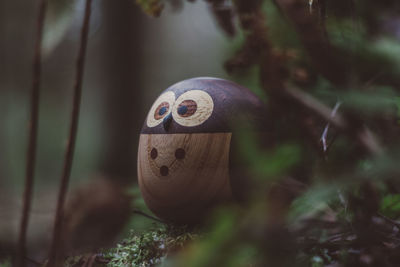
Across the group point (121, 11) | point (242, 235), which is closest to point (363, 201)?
point (242, 235)

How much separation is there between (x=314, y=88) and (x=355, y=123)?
0.99 meters

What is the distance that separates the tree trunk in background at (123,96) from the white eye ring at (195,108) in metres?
1.82

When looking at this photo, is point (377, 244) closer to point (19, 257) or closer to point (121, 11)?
point (19, 257)

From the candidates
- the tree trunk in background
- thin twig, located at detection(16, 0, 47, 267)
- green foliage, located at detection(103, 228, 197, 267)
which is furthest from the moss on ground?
the tree trunk in background

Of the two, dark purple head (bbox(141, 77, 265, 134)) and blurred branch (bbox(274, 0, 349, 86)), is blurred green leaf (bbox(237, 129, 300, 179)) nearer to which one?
blurred branch (bbox(274, 0, 349, 86))

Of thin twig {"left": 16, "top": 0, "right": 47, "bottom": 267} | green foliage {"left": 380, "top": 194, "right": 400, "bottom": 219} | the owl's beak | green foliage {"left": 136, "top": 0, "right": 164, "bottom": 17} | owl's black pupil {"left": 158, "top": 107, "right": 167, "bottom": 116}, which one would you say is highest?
green foliage {"left": 136, "top": 0, "right": 164, "bottom": 17}

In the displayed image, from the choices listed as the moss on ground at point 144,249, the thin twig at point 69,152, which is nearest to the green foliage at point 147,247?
the moss on ground at point 144,249

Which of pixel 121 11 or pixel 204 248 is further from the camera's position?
pixel 121 11

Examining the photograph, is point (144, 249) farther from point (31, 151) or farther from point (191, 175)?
point (31, 151)

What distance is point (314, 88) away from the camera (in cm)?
147

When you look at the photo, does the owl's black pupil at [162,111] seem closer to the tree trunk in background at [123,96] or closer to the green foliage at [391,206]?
the green foliage at [391,206]

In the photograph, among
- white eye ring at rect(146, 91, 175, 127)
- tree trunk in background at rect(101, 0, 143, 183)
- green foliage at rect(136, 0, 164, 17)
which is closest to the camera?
green foliage at rect(136, 0, 164, 17)

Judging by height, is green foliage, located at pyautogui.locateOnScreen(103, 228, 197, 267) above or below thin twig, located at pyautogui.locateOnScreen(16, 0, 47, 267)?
below

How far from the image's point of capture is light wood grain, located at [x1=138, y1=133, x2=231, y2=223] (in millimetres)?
1098
